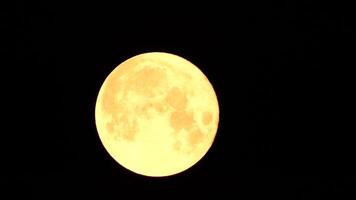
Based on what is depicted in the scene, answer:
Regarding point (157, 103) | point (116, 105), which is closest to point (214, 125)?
point (157, 103)

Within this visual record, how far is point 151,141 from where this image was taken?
7.23m

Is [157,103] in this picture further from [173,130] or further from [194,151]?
[194,151]

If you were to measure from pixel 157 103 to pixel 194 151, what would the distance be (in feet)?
3.27

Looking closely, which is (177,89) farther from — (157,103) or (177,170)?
(177,170)

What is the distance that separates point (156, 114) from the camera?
720 cm

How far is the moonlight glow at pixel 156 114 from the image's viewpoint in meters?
7.23

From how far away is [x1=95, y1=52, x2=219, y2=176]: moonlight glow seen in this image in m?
7.23

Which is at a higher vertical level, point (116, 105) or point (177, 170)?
point (116, 105)

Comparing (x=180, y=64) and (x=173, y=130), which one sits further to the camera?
(x=180, y=64)

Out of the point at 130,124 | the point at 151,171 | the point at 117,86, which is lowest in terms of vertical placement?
the point at 151,171

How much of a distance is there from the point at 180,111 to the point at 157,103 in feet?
1.17

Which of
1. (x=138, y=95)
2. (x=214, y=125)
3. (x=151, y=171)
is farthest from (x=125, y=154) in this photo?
(x=214, y=125)

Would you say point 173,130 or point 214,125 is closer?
point 173,130

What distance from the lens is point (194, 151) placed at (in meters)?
7.62
